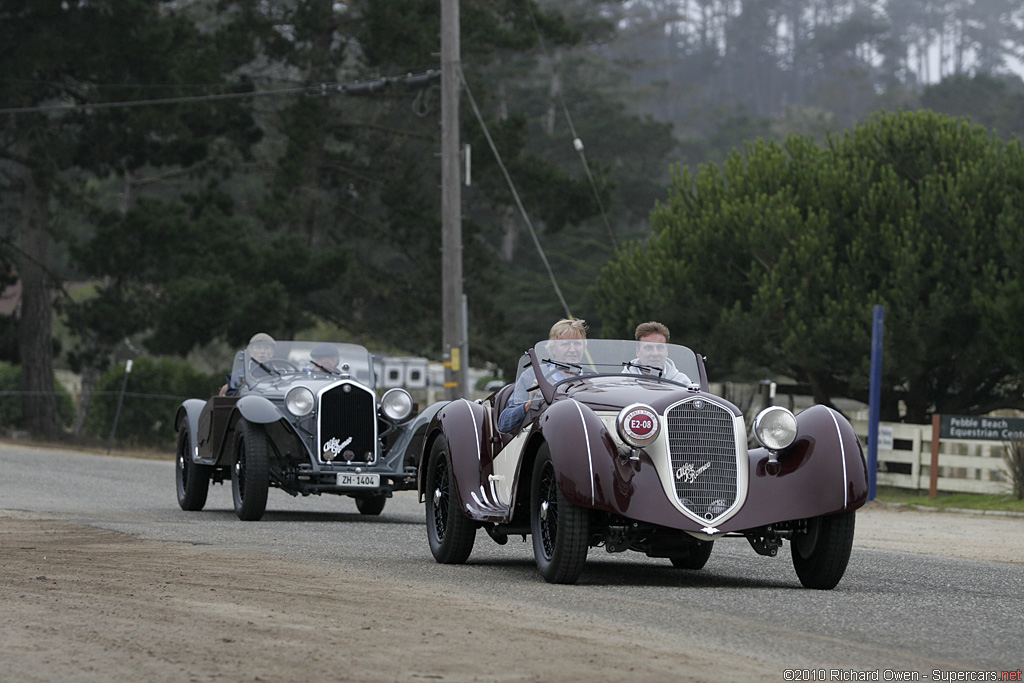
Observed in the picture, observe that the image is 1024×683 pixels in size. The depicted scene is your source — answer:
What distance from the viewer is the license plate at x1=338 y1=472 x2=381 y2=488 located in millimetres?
15812

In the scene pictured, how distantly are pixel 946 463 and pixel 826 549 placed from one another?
15.0 m

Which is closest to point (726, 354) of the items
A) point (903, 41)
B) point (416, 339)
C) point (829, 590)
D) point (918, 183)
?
point (918, 183)

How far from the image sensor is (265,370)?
1756cm

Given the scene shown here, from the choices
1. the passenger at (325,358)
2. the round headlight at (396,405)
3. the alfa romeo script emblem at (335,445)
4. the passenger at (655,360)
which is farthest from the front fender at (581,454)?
the passenger at (325,358)

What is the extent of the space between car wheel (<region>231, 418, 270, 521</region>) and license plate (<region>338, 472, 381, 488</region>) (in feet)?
2.54

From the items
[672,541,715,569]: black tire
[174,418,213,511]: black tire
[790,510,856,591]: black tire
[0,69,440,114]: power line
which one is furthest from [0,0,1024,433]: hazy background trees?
[790,510,856,591]: black tire

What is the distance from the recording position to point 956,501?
75.1ft

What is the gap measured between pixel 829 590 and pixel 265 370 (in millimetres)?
9285

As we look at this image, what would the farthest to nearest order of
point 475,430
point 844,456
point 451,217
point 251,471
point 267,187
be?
point 267,187 → point 451,217 → point 251,471 → point 475,430 → point 844,456

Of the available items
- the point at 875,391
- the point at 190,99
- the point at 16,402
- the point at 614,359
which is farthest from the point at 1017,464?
the point at 16,402

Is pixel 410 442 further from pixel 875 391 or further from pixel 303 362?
pixel 875 391

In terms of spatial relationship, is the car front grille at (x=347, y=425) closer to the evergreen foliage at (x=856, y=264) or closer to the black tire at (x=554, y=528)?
the black tire at (x=554, y=528)

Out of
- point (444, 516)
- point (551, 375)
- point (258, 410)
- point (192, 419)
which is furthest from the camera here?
point (192, 419)

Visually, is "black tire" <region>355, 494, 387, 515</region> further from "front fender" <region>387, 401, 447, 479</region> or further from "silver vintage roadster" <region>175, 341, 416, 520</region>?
"front fender" <region>387, 401, 447, 479</region>
